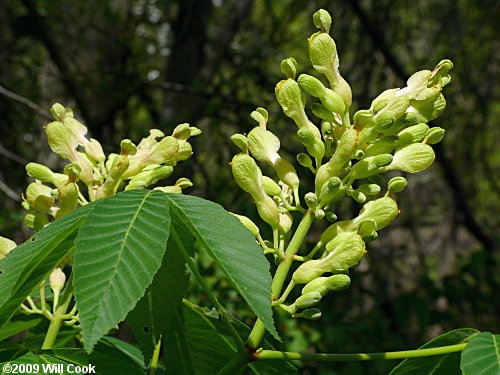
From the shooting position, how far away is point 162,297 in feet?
4.20

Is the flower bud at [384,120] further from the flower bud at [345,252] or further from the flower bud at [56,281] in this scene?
the flower bud at [56,281]

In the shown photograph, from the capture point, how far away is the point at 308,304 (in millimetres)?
1270

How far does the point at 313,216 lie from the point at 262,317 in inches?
18.3

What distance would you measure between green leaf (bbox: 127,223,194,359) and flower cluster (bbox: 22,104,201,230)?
24 centimetres

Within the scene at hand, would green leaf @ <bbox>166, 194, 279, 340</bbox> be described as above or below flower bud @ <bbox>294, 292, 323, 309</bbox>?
above

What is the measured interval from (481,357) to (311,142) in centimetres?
60

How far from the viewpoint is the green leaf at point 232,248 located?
99 cm

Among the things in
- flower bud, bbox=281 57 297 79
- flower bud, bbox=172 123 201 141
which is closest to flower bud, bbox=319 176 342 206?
flower bud, bbox=281 57 297 79

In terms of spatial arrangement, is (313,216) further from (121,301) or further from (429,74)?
(121,301)

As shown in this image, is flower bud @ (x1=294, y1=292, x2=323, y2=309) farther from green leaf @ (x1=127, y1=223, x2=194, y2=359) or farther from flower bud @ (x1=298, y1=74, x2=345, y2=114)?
flower bud @ (x1=298, y1=74, x2=345, y2=114)

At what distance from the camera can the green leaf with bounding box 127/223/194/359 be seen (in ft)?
4.19

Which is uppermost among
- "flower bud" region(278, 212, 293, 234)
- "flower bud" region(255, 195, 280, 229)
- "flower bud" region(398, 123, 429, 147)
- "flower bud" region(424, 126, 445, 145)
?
"flower bud" region(398, 123, 429, 147)

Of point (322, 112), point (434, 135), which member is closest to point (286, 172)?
point (322, 112)

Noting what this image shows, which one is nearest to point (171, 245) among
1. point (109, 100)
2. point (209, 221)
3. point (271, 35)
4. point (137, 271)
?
point (209, 221)
